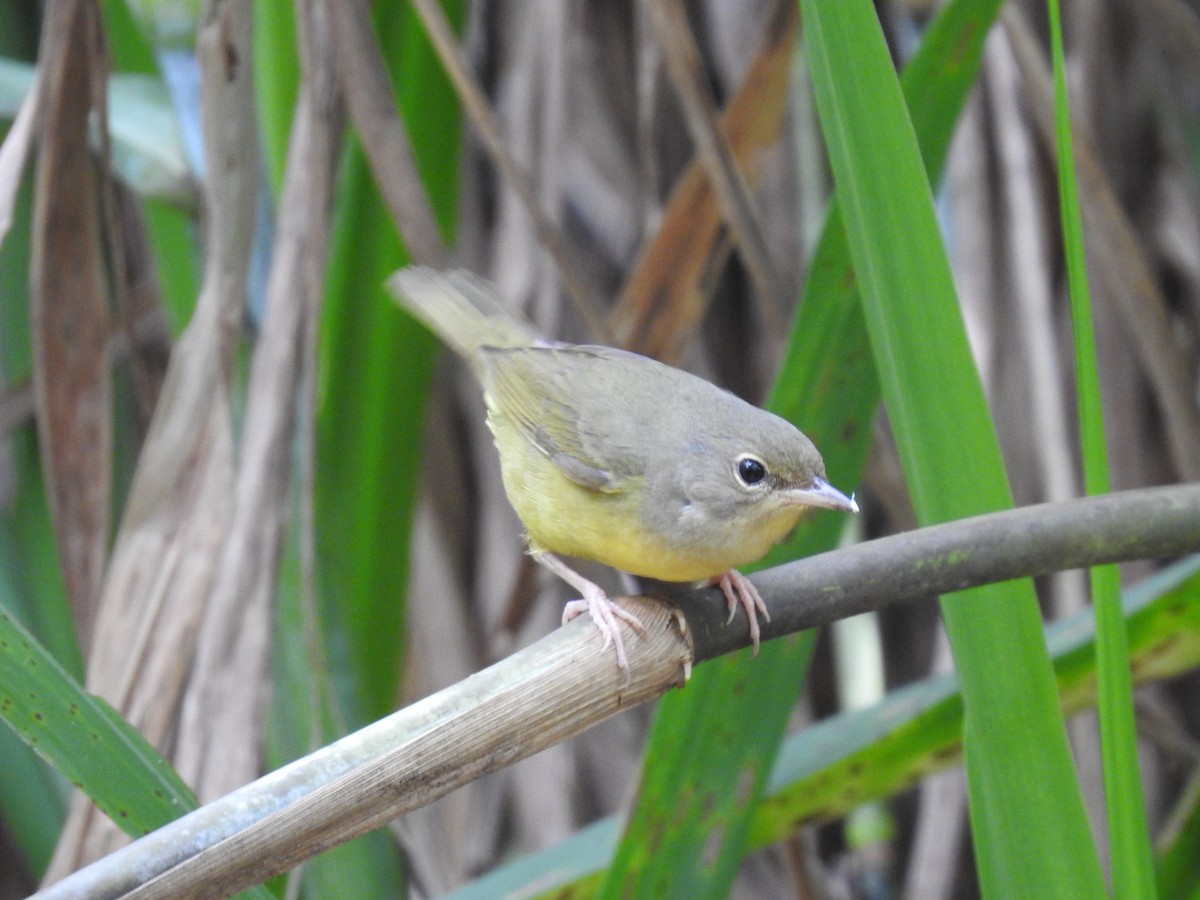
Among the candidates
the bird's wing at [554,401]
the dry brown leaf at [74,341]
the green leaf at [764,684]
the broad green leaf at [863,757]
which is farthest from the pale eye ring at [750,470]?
the dry brown leaf at [74,341]

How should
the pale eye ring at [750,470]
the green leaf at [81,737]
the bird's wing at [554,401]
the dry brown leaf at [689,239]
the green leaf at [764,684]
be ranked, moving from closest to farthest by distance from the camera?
the green leaf at [81,737], the green leaf at [764,684], the pale eye ring at [750,470], the bird's wing at [554,401], the dry brown leaf at [689,239]

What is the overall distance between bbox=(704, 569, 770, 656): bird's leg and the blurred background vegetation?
0.14 meters

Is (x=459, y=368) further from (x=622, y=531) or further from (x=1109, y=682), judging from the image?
(x=1109, y=682)

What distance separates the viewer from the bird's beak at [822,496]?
1765 millimetres

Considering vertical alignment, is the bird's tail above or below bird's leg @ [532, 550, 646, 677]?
above

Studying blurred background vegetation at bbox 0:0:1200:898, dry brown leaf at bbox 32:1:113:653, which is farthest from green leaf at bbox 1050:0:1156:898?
dry brown leaf at bbox 32:1:113:653

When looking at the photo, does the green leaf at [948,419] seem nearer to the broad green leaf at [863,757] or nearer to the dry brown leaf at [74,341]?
the broad green leaf at [863,757]

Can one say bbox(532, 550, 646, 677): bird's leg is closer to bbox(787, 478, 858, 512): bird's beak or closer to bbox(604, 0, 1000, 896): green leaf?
bbox(604, 0, 1000, 896): green leaf

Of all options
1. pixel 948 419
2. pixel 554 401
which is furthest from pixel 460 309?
pixel 948 419

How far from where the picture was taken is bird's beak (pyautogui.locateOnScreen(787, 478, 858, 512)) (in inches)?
69.5

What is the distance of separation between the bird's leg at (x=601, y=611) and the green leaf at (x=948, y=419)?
0.37 meters

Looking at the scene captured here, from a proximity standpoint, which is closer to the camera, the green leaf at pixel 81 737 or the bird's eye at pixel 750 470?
the green leaf at pixel 81 737

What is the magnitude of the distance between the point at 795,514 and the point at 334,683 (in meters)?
1.04

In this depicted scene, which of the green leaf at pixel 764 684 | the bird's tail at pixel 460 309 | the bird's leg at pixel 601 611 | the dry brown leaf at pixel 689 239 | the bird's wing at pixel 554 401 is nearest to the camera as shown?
the bird's leg at pixel 601 611
